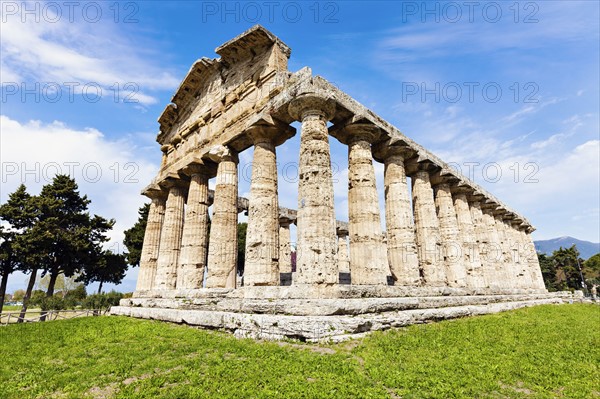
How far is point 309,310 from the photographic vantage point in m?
8.12

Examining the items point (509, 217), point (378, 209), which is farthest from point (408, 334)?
→ point (509, 217)

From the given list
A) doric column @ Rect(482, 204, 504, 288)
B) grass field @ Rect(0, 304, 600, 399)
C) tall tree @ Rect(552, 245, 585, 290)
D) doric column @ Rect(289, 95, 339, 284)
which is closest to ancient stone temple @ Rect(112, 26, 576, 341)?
doric column @ Rect(289, 95, 339, 284)

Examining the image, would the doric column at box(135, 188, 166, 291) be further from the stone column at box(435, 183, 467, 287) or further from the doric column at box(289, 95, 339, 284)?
the stone column at box(435, 183, 467, 287)

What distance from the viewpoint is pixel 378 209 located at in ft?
40.3

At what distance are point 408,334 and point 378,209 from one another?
17.1 feet

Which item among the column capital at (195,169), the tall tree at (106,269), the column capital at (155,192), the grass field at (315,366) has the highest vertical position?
the column capital at (195,169)

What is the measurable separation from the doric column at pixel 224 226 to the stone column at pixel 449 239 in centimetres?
1143

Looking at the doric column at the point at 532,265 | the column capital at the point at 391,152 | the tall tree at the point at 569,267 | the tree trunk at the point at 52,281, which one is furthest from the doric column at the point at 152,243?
the tall tree at the point at 569,267

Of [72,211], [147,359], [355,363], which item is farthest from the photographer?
[72,211]

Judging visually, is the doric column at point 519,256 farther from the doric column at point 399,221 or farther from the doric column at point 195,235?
the doric column at point 195,235

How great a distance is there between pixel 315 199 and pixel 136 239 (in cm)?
3249

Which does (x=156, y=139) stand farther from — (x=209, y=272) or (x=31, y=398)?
(x=31, y=398)

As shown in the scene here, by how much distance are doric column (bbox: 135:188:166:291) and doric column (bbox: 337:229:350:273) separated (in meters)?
15.6

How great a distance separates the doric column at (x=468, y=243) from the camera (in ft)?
58.6
